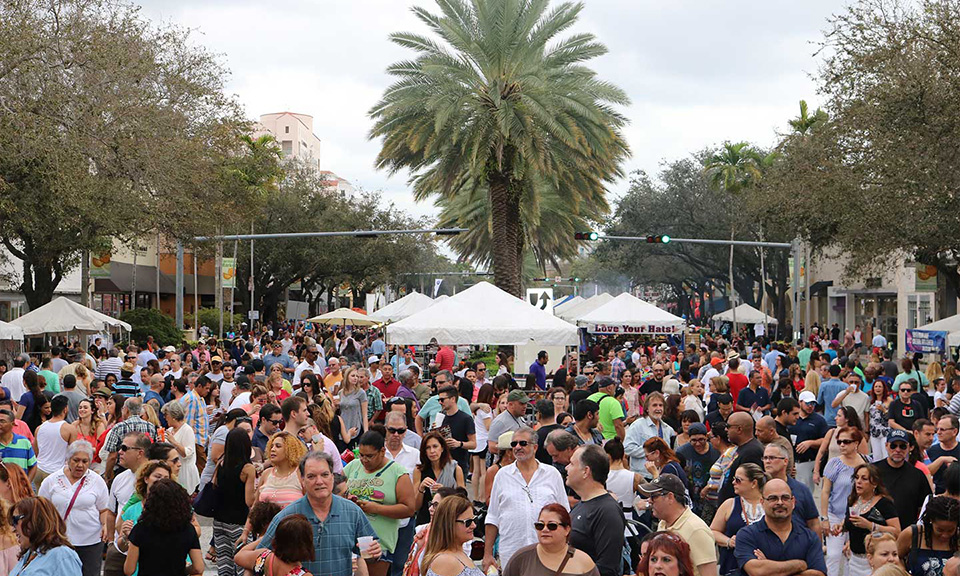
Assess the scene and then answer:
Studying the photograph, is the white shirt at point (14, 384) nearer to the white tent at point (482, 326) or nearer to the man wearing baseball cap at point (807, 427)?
the white tent at point (482, 326)

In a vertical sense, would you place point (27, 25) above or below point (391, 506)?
above

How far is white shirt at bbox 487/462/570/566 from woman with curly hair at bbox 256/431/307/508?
1375 mm

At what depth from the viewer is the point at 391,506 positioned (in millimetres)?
7500

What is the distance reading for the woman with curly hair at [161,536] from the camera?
6.23 m

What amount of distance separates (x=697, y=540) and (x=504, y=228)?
23.9 meters

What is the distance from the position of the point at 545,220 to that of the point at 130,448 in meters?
28.2

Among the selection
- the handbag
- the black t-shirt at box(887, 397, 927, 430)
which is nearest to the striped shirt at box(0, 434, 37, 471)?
the handbag

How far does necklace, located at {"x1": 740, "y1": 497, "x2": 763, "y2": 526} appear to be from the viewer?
274 inches

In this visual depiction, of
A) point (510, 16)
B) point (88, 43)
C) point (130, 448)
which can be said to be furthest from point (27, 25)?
point (130, 448)

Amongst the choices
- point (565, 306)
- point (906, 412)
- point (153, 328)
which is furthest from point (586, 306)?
point (906, 412)

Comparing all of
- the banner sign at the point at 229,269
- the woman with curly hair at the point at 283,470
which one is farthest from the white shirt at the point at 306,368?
the banner sign at the point at 229,269

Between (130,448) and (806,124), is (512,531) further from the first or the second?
(806,124)

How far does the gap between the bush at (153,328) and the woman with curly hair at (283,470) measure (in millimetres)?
27519

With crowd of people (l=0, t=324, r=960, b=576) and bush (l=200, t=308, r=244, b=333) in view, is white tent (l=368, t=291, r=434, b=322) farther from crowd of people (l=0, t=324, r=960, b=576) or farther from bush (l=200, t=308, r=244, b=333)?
crowd of people (l=0, t=324, r=960, b=576)
